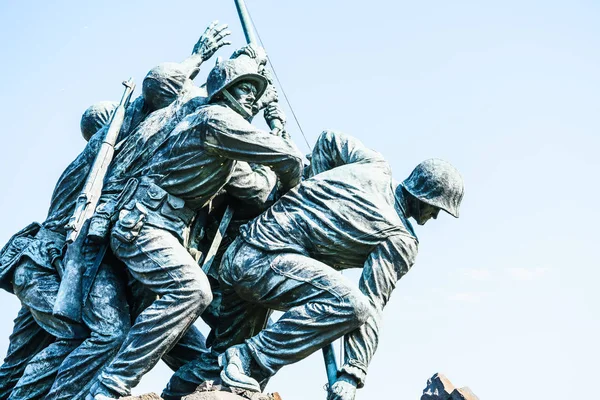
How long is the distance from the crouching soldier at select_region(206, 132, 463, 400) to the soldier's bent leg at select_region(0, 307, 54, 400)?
1.32m

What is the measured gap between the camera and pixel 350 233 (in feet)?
24.7

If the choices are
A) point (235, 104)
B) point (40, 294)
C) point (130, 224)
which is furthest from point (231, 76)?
point (40, 294)

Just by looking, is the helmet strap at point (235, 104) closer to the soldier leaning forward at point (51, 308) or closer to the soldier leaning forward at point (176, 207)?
the soldier leaning forward at point (176, 207)

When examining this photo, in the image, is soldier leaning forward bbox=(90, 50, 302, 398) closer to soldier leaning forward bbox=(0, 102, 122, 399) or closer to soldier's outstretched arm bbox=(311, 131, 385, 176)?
soldier leaning forward bbox=(0, 102, 122, 399)

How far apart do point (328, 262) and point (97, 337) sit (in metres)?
1.75

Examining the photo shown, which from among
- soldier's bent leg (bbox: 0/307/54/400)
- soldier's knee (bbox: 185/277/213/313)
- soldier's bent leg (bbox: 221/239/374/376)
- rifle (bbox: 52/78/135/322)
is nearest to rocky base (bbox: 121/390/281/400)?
soldier's bent leg (bbox: 221/239/374/376)

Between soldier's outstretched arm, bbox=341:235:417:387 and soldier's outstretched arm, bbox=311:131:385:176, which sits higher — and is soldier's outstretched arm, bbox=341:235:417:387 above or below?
below

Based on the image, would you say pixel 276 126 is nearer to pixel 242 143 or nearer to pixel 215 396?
pixel 242 143

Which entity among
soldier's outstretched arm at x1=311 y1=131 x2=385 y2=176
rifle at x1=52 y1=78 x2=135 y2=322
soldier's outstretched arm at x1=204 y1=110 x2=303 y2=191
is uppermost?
soldier's outstretched arm at x1=311 y1=131 x2=385 y2=176

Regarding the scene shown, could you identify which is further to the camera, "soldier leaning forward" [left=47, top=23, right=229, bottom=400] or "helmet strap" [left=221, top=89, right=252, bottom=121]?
"helmet strap" [left=221, top=89, right=252, bottom=121]

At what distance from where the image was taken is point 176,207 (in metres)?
7.38

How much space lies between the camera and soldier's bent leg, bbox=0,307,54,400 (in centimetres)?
768

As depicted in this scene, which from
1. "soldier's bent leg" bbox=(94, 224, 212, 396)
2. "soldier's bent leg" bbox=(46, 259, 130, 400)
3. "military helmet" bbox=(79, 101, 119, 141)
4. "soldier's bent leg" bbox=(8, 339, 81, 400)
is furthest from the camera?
"military helmet" bbox=(79, 101, 119, 141)

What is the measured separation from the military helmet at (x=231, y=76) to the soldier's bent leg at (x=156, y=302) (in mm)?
1205
